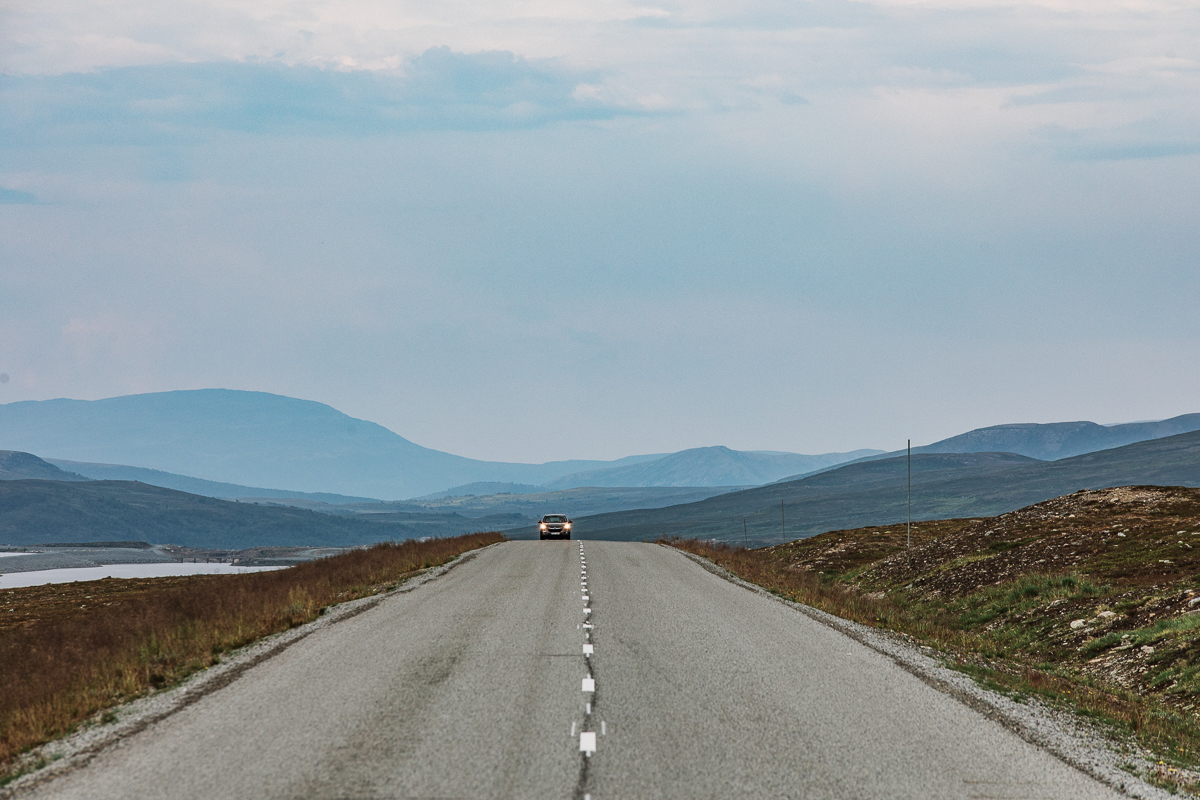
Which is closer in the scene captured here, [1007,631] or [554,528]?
[1007,631]

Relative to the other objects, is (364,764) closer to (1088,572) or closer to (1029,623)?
(1029,623)

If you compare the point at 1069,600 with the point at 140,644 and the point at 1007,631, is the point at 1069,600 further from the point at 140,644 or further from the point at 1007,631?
the point at 140,644

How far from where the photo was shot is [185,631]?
18.6m

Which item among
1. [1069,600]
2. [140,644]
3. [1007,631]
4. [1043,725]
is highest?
[140,644]

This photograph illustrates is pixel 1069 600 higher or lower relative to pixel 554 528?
lower

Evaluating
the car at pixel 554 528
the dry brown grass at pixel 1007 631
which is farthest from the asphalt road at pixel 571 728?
the car at pixel 554 528

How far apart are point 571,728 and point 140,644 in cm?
992

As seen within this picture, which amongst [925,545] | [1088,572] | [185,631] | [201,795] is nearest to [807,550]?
[925,545]

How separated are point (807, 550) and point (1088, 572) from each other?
27.2m

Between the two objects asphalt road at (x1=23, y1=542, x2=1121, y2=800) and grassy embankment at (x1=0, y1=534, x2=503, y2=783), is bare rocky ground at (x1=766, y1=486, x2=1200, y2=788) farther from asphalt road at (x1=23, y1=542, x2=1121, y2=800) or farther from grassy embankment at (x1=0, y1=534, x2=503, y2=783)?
grassy embankment at (x1=0, y1=534, x2=503, y2=783)

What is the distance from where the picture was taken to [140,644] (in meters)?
16.8

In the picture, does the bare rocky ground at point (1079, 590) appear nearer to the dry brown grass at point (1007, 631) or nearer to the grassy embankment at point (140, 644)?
the dry brown grass at point (1007, 631)

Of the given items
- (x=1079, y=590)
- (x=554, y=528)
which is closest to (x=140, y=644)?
(x=1079, y=590)

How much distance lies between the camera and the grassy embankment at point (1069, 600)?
16.0 metres
